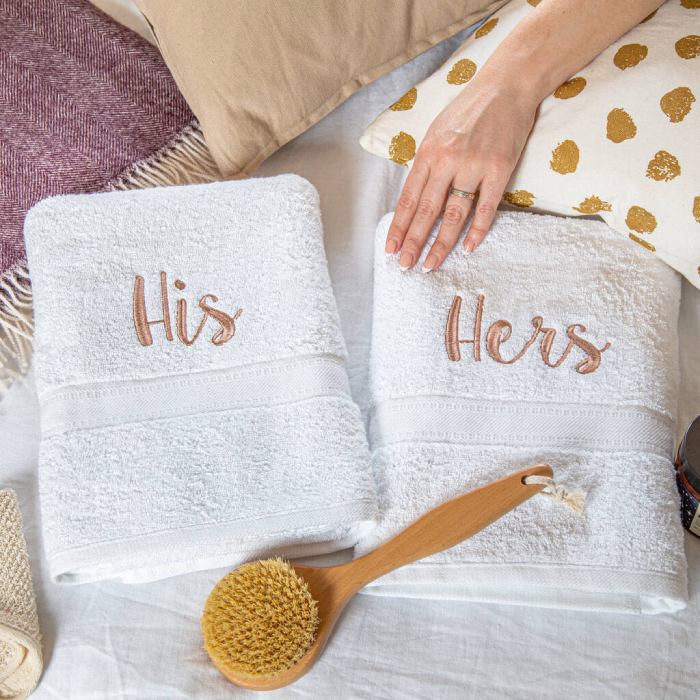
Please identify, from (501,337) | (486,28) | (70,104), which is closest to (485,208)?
(501,337)

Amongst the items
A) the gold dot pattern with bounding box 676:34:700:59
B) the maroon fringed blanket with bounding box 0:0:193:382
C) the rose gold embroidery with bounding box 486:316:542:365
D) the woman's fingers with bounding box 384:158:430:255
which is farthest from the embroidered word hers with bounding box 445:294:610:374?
the maroon fringed blanket with bounding box 0:0:193:382

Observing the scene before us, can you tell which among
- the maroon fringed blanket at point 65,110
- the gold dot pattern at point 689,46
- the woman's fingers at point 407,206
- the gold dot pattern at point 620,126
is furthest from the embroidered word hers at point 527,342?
the maroon fringed blanket at point 65,110

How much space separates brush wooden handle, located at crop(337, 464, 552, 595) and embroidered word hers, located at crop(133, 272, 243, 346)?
0.81 feet

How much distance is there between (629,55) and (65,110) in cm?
63

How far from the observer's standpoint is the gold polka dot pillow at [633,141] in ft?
2.43

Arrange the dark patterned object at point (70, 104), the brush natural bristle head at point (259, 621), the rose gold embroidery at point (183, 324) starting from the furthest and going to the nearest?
the dark patterned object at point (70, 104), the rose gold embroidery at point (183, 324), the brush natural bristle head at point (259, 621)

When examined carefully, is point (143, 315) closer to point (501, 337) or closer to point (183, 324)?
point (183, 324)

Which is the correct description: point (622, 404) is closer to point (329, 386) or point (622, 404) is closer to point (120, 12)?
point (329, 386)

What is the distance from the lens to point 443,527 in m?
0.64

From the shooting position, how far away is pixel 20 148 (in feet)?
2.66

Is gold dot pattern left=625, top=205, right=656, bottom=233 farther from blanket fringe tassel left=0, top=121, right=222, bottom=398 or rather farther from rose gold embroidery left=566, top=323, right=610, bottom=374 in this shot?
blanket fringe tassel left=0, top=121, right=222, bottom=398

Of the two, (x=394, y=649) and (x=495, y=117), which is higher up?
(x=495, y=117)

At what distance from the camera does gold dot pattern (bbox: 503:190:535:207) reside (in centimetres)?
81

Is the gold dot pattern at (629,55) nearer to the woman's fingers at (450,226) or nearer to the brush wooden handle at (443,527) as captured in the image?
the woman's fingers at (450,226)
